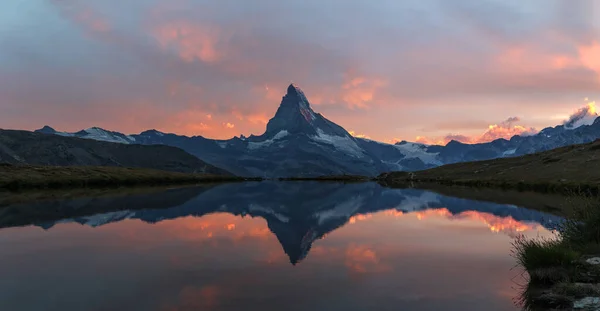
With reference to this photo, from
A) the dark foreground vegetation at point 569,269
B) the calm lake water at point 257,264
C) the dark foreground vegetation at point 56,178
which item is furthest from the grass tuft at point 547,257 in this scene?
the dark foreground vegetation at point 56,178

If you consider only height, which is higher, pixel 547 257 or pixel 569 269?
pixel 547 257

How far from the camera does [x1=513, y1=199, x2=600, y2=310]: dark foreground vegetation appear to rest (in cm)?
1735

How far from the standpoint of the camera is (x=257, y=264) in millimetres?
25844

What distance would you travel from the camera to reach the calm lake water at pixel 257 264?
60.1 feet

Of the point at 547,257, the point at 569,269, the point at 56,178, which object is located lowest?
the point at 569,269

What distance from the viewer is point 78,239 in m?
34.9

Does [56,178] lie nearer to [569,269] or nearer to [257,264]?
[257,264]

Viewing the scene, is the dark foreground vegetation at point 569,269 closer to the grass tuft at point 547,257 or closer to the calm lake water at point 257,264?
the grass tuft at point 547,257

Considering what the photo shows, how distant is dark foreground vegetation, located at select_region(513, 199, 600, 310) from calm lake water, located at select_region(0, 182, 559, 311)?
117 centimetres

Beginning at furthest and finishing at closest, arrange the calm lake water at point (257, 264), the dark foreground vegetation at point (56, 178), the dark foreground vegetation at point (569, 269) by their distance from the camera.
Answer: the dark foreground vegetation at point (56, 178) → the calm lake water at point (257, 264) → the dark foreground vegetation at point (569, 269)

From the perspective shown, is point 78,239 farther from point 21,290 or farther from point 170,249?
point 21,290

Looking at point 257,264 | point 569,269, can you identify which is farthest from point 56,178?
point 569,269

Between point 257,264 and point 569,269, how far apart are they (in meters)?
17.7

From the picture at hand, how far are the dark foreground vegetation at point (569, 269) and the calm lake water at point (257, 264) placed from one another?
1.17 meters
